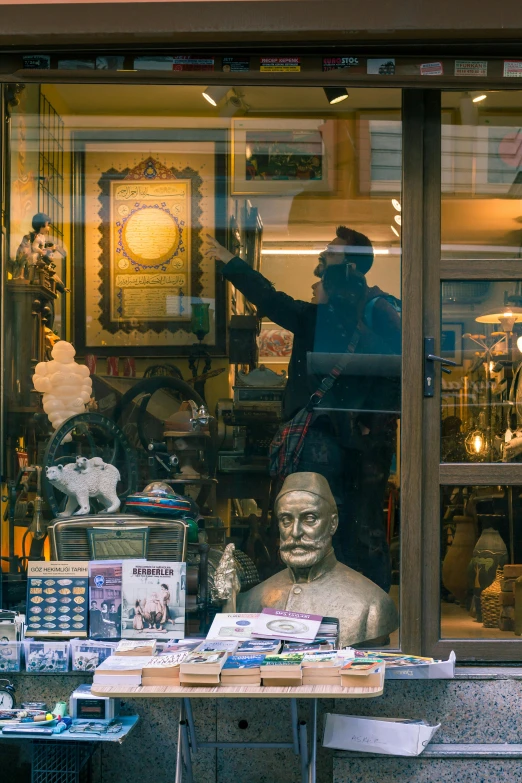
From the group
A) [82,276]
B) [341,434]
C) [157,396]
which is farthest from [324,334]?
[82,276]

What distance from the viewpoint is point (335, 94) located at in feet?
16.0

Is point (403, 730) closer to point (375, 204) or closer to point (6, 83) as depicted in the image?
point (375, 204)

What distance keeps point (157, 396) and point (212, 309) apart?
530 mm

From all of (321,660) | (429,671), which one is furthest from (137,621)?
(429,671)

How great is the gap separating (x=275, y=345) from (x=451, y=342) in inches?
34.9

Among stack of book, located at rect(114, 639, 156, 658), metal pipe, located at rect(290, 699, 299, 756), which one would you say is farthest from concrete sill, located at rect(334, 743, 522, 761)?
stack of book, located at rect(114, 639, 156, 658)

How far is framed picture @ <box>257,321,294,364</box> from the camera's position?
5.12m

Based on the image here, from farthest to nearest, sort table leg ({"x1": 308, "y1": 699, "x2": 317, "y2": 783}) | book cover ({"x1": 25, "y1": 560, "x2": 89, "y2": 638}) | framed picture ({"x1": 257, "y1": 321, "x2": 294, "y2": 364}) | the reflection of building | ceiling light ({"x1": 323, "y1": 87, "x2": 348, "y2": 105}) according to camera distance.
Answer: framed picture ({"x1": 257, "y1": 321, "x2": 294, "y2": 364}) < ceiling light ({"x1": 323, "y1": 87, "x2": 348, "y2": 105}) < book cover ({"x1": 25, "y1": 560, "x2": 89, "y2": 638}) < the reflection of building < table leg ({"x1": 308, "y1": 699, "x2": 317, "y2": 783})

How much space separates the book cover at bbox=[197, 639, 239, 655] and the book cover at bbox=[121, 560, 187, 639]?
0.31 metres

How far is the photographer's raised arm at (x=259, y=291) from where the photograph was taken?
16.9ft

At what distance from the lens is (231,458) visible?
199 inches

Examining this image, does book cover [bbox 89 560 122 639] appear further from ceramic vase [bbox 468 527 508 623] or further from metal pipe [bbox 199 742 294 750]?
ceramic vase [bbox 468 527 508 623]

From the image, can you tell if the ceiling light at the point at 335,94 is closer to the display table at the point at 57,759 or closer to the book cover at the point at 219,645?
the book cover at the point at 219,645

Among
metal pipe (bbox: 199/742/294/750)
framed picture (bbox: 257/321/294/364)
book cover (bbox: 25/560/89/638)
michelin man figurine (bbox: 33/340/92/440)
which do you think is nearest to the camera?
metal pipe (bbox: 199/742/294/750)
